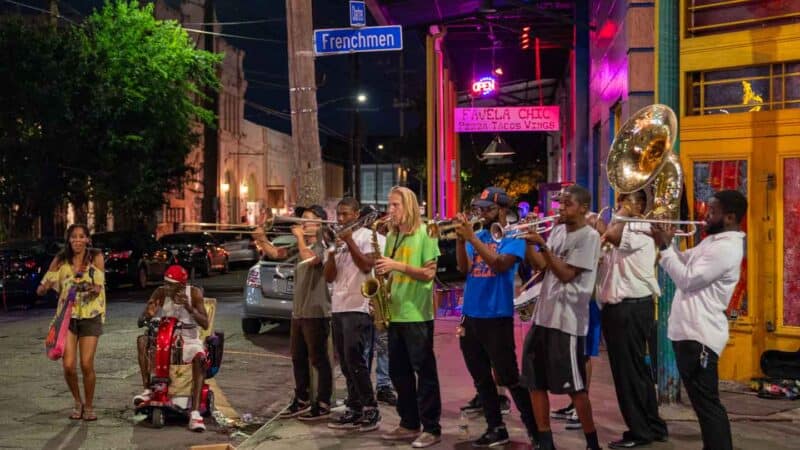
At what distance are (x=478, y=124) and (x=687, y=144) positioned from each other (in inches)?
388

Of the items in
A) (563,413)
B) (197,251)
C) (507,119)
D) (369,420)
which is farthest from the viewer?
(197,251)

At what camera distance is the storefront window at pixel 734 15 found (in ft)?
28.8

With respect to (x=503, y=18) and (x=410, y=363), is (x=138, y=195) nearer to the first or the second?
(x=503, y=18)

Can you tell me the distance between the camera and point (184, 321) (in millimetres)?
7977

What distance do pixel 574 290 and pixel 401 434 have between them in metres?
1.92

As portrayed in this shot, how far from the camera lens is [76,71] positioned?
23.3 m

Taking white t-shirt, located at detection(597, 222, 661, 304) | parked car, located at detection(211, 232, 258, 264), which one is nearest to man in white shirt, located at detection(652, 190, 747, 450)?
white t-shirt, located at detection(597, 222, 661, 304)

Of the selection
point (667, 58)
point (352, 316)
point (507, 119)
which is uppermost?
point (507, 119)

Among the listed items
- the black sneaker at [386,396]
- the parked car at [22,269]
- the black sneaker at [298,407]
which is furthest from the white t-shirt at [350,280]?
the parked car at [22,269]

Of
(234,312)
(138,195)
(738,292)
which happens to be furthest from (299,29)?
(138,195)

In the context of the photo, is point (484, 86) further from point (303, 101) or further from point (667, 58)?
point (667, 58)

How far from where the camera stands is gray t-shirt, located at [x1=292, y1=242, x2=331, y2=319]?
7910 mm

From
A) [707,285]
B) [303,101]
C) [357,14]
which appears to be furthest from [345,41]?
[707,285]

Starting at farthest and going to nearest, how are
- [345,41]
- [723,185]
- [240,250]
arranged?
[240,250] < [345,41] < [723,185]
